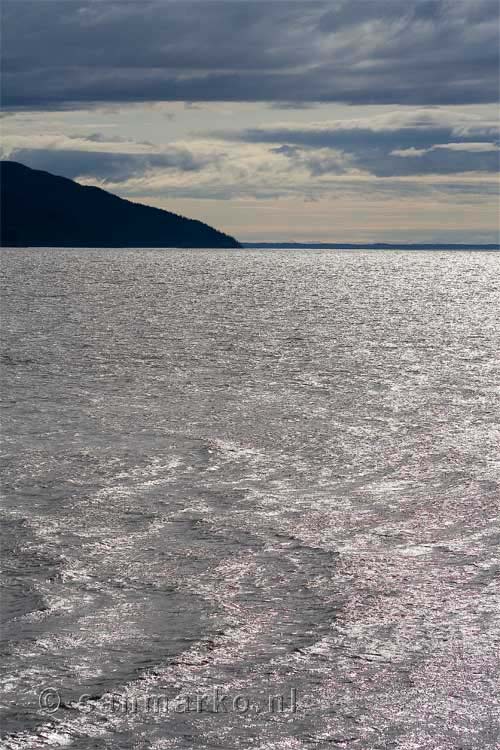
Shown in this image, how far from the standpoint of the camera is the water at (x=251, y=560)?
10.6 m

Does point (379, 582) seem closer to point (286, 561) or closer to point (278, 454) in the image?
point (286, 561)

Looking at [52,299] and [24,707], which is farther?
[52,299]

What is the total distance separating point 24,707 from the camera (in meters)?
10.7

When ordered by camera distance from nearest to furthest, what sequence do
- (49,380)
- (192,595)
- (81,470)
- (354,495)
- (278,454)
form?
(192,595) → (354,495) → (81,470) → (278,454) → (49,380)

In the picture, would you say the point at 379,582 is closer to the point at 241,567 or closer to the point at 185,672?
the point at 241,567

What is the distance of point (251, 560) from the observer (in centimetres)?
1602

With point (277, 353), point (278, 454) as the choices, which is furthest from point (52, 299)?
point (278, 454)

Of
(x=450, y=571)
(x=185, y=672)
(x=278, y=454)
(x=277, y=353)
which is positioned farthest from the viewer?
(x=277, y=353)

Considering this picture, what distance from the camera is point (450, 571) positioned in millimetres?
15344

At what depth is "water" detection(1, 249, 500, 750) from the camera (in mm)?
10625

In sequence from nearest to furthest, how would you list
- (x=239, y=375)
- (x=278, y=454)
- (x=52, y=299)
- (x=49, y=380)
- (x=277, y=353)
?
1. (x=278, y=454)
2. (x=49, y=380)
3. (x=239, y=375)
4. (x=277, y=353)
5. (x=52, y=299)

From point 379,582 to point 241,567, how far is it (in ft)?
7.07

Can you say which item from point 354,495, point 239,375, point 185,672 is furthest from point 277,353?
point 185,672

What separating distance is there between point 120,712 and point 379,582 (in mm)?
5366
